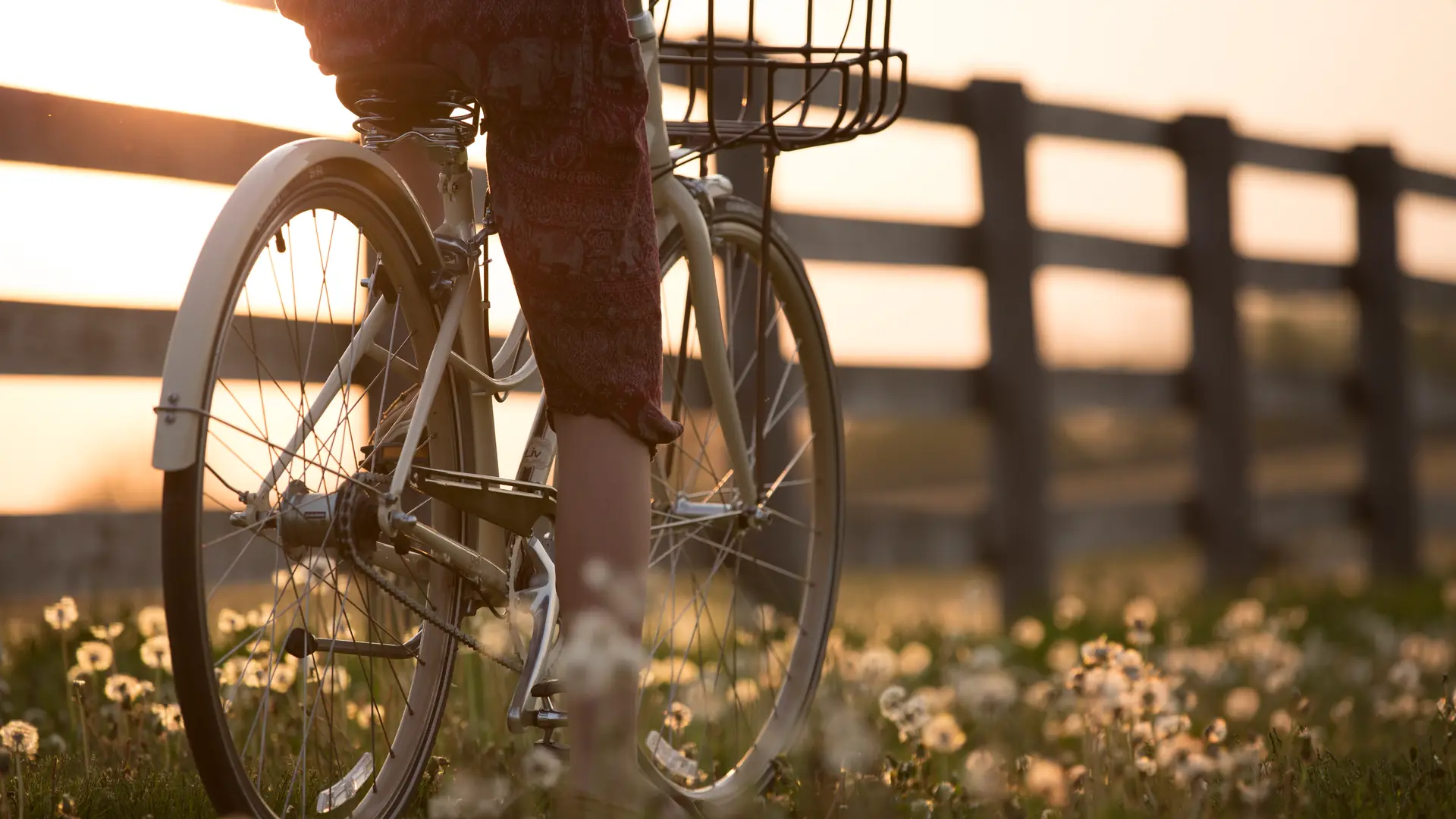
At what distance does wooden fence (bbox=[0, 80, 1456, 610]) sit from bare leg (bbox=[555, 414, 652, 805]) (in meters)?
1.82

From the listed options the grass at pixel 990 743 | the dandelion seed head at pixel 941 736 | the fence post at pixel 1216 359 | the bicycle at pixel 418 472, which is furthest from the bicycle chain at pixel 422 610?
the fence post at pixel 1216 359

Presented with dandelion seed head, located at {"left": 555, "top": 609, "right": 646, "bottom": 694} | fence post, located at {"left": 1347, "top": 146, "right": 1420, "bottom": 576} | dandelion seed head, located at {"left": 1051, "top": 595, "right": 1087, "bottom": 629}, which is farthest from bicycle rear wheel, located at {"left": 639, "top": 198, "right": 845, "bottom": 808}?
fence post, located at {"left": 1347, "top": 146, "right": 1420, "bottom": 576}

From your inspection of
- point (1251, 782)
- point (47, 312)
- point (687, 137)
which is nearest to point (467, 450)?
point (687, 137)

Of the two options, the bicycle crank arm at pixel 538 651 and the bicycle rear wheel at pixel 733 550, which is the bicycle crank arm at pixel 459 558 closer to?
the bicycle crank arm at pixel 538 651

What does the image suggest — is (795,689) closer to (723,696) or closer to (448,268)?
(723,696)

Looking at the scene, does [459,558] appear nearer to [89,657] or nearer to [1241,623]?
[89,657]

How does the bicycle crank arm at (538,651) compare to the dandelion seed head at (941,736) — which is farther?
the dandelion seed head at (941,736)

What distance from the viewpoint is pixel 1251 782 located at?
146cm

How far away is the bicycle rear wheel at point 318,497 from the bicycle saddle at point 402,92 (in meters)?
0.06

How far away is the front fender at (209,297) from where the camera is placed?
3.86 ft

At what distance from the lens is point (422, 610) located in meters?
1.45

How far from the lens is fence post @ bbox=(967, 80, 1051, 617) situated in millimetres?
4715

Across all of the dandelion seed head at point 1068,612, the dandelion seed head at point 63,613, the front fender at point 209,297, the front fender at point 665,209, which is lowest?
the dandelion seed head at point 1068,612

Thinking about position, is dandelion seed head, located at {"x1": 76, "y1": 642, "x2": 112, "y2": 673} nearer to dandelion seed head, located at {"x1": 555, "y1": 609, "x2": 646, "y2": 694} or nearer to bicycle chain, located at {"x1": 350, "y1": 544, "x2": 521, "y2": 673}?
bicycle chain, located at {"x1": 350, "y1": 544, "x2": 521, "y2": 673}
